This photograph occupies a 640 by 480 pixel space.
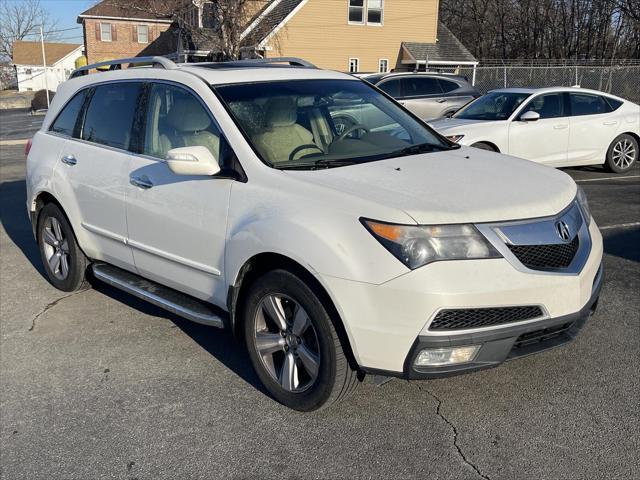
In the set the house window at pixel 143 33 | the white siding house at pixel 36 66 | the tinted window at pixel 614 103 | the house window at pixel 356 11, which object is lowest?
the white siding house at pixel 36 66

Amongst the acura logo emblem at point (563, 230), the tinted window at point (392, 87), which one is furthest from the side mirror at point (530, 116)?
the acura logo emblem at point (563, 230)

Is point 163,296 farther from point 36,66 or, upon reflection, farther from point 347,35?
point 36,66

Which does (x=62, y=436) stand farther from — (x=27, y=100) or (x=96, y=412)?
(x=27, y=100)

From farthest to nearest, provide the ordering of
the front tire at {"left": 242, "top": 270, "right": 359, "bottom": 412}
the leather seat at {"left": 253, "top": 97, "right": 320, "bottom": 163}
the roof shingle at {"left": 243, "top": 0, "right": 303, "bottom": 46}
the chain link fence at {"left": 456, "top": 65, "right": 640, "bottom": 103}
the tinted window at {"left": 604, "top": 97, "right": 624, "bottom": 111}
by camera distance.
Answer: the roof shingle at {"left": 243, "top": 0, "right": 303, "bottom": 46}
the chain link fence at {"left": 456, "top": 65, "right": 640, "bottom": 103}
the tinted window at {"left": 604, "top": 97, "right": 624, "bottom": 111}
the leather seat at {"left": 253, "top": 97, "right": 320, "bottom": 163}
the front tire at {"left": 242, "top": 270, "right": 359, "bottom": 412}

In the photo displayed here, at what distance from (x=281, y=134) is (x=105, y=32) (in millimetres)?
51876

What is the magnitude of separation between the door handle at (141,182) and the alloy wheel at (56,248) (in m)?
1.35

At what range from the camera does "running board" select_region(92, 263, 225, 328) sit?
389cm

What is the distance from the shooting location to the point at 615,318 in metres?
4.61

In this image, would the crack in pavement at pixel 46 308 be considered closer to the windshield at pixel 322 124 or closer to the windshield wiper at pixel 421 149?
the windshield at pixel 322 124

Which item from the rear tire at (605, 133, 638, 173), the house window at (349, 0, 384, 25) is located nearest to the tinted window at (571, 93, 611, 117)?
the rear tire at (605, 133, 638, 173)

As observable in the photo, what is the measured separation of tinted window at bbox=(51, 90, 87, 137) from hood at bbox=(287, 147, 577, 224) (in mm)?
2668

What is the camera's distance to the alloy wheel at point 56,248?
5386mm

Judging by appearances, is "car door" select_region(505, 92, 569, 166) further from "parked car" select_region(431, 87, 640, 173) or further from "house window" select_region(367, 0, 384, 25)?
"house window" select_region(367, 0, 384, 25)

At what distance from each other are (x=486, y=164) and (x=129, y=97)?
8.54 feet
